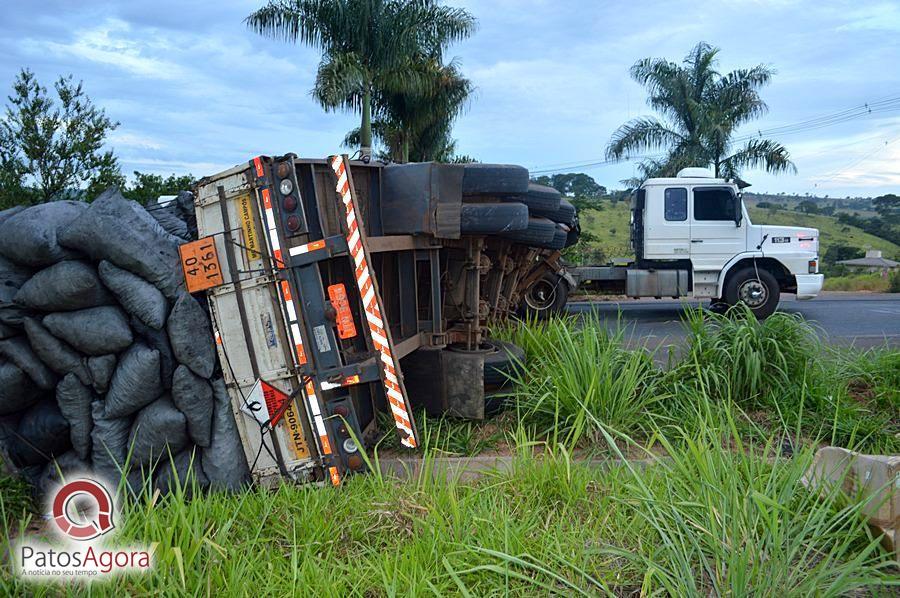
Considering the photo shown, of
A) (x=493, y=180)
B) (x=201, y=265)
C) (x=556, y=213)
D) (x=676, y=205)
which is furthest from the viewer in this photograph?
(x=676, y=205)

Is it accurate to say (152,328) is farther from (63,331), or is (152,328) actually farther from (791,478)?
(791,478)

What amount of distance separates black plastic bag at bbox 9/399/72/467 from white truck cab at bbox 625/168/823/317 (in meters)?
10.2

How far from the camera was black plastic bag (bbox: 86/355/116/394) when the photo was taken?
396 cm

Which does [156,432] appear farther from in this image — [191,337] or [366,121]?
[366,121]

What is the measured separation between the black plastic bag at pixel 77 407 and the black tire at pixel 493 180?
3000 millimetres

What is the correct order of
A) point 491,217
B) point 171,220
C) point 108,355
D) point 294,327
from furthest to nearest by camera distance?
1. point 491,217
2. point 171,220
3. point 294,327
4. point 108,355

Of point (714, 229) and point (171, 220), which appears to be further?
point (714, 229)

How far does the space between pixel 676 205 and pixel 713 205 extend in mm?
651

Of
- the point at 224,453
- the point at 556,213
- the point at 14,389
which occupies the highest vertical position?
the point at 556,213

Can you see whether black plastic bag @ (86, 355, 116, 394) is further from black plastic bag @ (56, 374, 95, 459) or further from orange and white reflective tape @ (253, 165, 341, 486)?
orange and white reflective tape @ (253, 165, 341, 486)

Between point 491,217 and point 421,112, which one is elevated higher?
point 421,112

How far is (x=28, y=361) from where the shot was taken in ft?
13.3

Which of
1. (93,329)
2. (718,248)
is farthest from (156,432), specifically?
(718,248)

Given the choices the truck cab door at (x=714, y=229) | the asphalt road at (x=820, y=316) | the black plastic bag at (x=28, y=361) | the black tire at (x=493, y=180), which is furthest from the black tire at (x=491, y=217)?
the truck cab door at (x=714, y=229)
